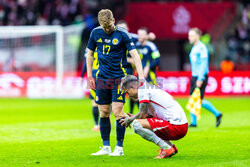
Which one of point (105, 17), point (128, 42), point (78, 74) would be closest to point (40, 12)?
point (78, 74)

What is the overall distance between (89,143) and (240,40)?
19.6 metres

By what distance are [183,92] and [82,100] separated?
14.8ft

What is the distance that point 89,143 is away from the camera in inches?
362

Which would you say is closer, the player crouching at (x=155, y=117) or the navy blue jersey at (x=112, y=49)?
the player crouching at (x=155, y=117)

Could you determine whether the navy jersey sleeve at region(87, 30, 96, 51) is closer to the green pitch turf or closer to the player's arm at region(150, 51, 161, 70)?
the green pitch turf

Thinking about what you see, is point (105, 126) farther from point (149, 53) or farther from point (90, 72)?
point (149, 53)

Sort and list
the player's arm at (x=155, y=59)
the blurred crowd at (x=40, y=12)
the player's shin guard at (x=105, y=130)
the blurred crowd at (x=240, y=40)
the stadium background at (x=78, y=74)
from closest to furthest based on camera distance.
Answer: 1. the player's shin guard at (x=105, y=130)
2. the stadium background at (x=78, y=74)
3. the player's arm at (x=155, y=59)
4. the blurred crowd at (x=40, y=12)
5. the blurred crowd at (x=240, y=40)

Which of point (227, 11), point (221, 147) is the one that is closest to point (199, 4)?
point (227, 11)

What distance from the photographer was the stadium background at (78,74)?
8461mm

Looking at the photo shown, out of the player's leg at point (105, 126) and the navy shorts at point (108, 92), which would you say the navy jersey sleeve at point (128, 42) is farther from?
the player's leg at point (105, 126)

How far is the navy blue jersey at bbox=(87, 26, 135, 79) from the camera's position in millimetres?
7645

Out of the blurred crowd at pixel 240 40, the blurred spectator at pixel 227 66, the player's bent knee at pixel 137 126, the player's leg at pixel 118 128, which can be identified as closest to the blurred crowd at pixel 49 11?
the blurred crowd at pixel 240 40

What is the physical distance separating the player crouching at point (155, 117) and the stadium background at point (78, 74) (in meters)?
0.36

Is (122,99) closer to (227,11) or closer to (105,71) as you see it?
(105,71)
